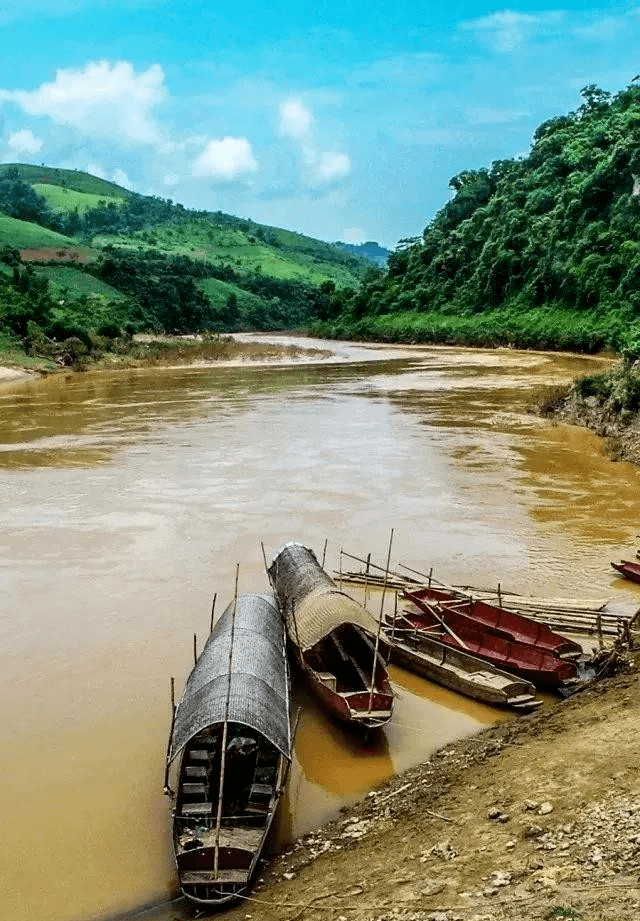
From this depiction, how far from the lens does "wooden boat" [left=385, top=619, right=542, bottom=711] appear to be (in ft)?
36.1

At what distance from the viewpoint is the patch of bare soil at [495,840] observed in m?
6.12

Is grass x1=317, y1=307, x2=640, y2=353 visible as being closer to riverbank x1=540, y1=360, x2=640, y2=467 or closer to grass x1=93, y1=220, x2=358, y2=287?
riverbank x1=540, y1=360, x2=640, y2=467

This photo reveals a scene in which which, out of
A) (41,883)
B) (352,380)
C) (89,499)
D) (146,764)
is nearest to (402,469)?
(89,499)

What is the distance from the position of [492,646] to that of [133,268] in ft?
330

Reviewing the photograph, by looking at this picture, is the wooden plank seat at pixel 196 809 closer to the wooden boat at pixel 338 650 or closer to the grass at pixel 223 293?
the wooden boat at pixel 338 650

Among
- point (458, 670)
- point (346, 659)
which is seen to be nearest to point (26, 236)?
point (346, 659)

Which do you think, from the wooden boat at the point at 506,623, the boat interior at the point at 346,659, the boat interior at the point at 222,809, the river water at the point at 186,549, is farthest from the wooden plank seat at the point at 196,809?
the wooden boat at the point at 506,623

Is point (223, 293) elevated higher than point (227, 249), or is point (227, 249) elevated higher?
point (227, 249)

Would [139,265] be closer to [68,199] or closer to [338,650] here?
[68,199]

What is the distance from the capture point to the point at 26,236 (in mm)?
106562

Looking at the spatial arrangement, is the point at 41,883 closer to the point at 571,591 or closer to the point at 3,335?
the point at 571,591

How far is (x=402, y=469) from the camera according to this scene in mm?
26766

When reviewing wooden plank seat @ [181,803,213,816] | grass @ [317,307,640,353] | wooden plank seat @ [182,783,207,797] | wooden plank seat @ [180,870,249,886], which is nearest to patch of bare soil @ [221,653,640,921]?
wooden plank seat @ [180,870,249,886]

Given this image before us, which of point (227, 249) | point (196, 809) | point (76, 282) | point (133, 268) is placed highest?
point (227, 249)
